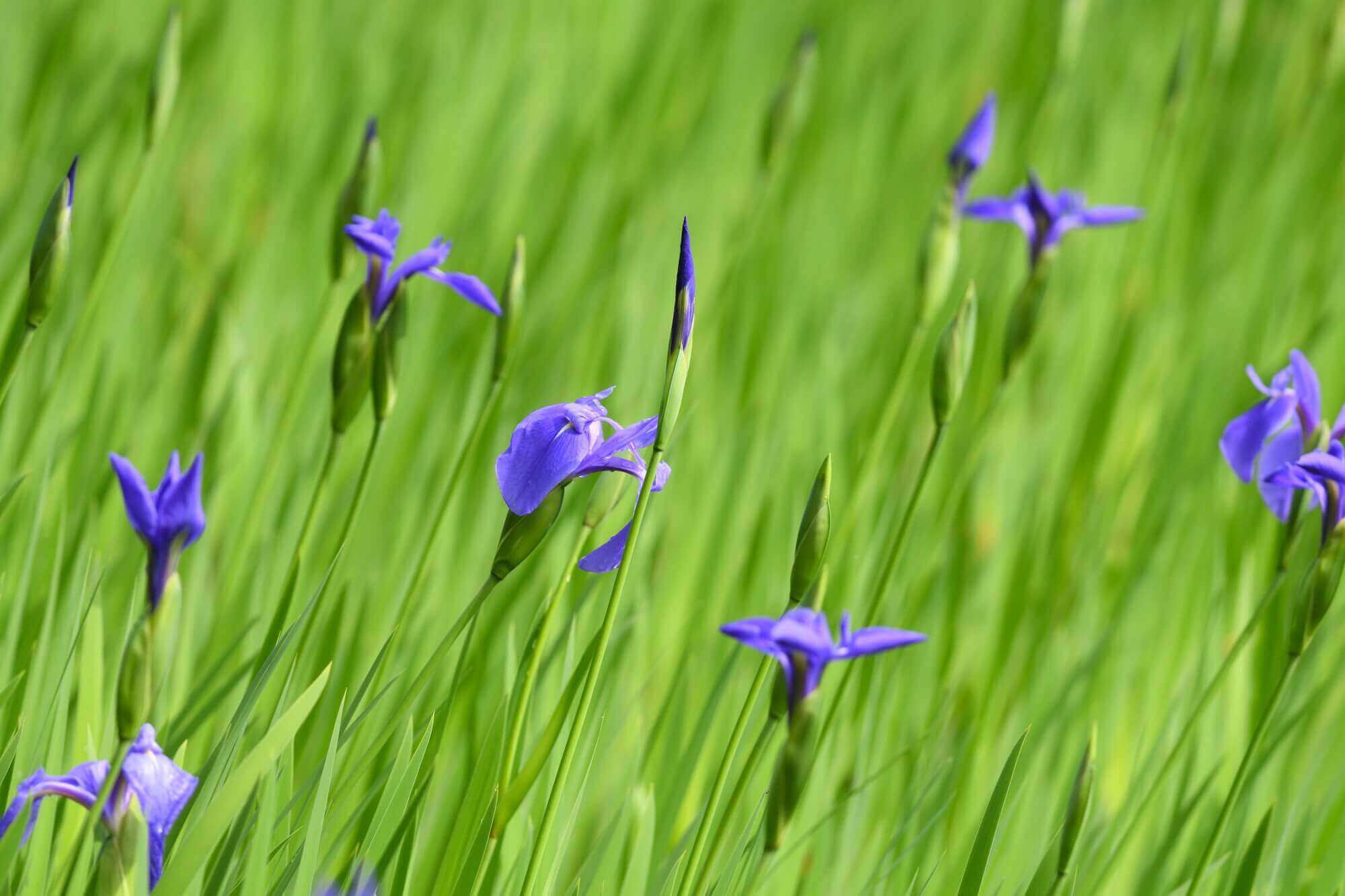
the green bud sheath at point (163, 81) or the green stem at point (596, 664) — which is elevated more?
the green bud sheath at point (163, 81)

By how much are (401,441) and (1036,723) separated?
0.89 meters

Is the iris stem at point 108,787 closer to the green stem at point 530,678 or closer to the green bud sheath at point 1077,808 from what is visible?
the green stem at point 530,678

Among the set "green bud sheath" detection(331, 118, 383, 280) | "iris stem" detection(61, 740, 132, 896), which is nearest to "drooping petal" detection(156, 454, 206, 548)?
"iris stem" detection(61, 740, 132, 896)

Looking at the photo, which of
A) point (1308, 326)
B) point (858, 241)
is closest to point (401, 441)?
point (858, 241)

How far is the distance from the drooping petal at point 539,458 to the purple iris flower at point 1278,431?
594 mm

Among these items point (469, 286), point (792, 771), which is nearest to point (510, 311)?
point (469, 286)

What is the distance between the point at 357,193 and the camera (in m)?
1.10

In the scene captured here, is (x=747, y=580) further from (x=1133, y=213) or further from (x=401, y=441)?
(x=1133, y=213)

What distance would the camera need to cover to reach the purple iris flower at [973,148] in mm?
1378

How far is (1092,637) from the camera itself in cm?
159

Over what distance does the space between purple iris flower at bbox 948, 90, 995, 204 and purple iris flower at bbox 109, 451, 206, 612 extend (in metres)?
0.98

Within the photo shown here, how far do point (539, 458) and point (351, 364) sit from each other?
0.27m

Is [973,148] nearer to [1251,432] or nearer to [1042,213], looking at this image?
[1042,213]

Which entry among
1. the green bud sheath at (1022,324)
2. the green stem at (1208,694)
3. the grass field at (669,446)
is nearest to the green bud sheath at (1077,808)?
the grass field at (669,446)
